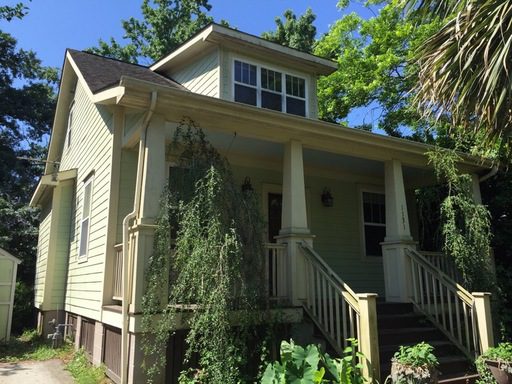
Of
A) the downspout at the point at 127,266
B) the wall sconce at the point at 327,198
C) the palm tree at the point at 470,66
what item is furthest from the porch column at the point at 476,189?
the downspout at the point at 127,266

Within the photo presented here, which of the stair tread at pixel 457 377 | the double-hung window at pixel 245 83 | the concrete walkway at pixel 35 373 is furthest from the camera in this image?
the double-hung window at pixel 245 83

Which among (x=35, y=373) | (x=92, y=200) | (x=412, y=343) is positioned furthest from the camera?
(x=92, y=200)

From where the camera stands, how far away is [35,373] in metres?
7.56

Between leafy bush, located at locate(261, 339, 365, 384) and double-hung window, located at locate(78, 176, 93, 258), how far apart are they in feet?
17.4

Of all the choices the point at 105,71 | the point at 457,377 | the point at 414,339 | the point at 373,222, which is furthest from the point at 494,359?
the point at 105,71

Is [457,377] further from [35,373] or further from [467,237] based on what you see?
[35,373]

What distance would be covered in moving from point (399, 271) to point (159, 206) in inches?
175

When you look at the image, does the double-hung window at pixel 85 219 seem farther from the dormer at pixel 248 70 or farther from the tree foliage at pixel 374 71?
the tree foliage at pixel 374 71

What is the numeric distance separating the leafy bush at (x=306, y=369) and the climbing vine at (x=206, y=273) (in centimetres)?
48

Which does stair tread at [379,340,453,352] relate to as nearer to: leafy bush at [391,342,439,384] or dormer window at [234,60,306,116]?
leafy bush at [391,342,439,384]

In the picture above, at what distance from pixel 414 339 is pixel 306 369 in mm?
2838

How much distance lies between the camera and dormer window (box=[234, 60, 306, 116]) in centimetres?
1033

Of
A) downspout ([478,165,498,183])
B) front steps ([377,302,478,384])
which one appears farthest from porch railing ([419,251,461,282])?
downspout ([478,165,498,183])

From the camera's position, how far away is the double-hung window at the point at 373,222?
1083 cm
